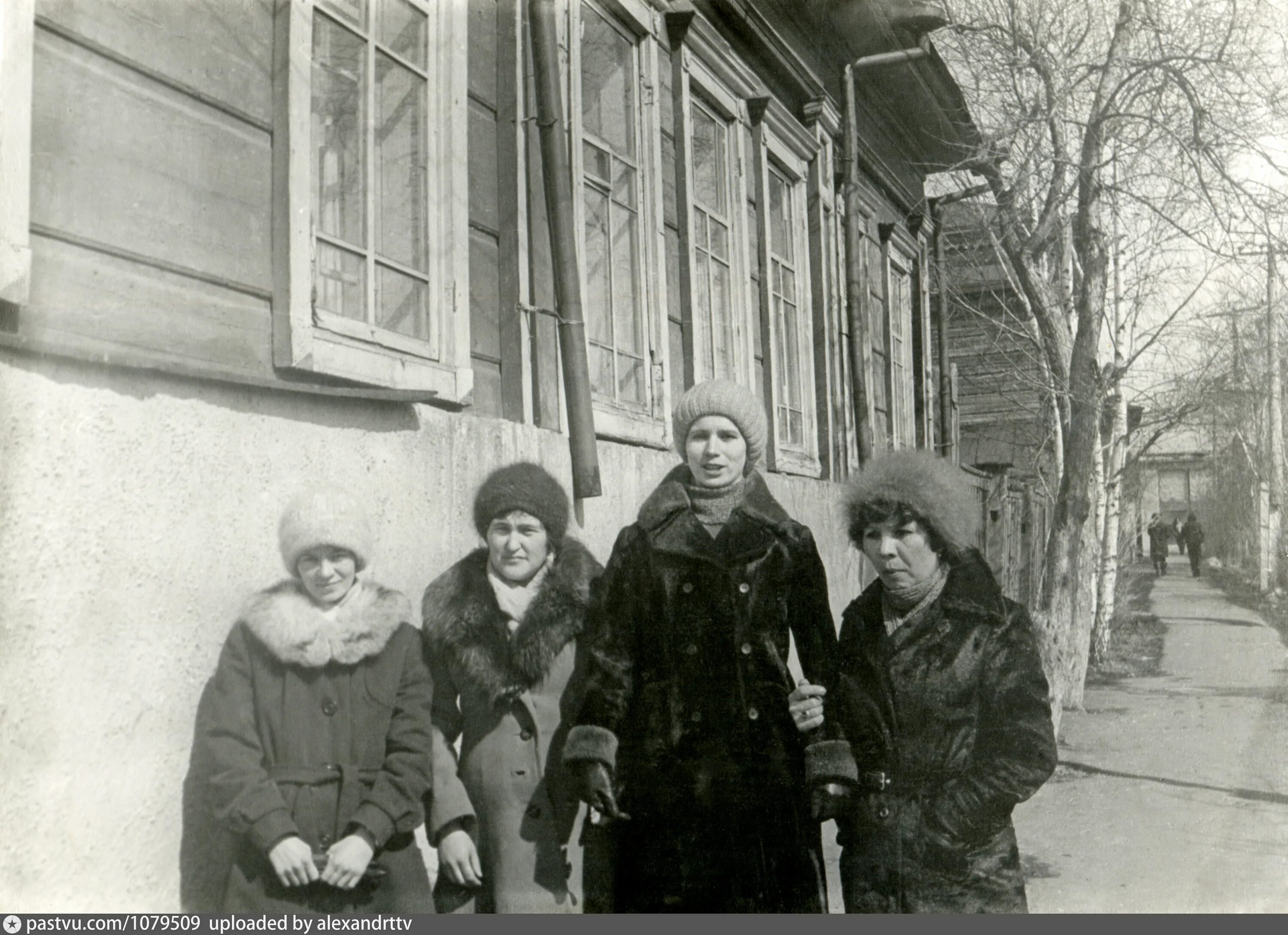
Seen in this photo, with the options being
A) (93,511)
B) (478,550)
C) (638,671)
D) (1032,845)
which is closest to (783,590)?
(638,671)

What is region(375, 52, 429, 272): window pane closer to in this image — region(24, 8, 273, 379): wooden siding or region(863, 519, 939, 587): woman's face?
region(24, 8, 273, 379): wooden siding

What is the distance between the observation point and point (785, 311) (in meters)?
4.90

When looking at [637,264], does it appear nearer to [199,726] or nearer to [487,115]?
[487,115]

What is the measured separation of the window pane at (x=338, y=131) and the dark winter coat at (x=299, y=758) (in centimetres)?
91

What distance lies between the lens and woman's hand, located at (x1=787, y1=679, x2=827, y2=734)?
8.42 feet

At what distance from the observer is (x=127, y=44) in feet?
7.07

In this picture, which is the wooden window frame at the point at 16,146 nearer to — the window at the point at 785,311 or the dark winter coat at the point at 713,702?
the dark winter coat at the point at 713,702

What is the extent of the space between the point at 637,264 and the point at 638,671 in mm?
1610

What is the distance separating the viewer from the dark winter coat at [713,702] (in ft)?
8.55

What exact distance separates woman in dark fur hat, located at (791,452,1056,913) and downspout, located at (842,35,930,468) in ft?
8.21

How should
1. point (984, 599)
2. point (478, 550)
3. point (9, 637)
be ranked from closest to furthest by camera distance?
point (9, 637) → point (984, 599) → point (478, 550)

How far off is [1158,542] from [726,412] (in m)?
1.90

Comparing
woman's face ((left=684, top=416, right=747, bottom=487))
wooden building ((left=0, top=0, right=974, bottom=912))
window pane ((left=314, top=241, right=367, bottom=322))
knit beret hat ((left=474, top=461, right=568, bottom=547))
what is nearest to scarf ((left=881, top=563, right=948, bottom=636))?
woman's face ((left=684, top=416, right=747, bottom=487))

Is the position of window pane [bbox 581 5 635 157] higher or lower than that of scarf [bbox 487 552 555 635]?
higher
